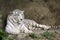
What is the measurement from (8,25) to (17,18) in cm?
42

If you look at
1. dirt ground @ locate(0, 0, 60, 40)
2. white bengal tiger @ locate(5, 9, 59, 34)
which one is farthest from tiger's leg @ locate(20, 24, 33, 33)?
dirt ground @ locate(0, 0, 60, 40)

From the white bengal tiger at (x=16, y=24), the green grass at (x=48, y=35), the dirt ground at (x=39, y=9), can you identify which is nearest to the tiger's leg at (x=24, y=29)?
the white bengal tiger at (x=16, y=24)

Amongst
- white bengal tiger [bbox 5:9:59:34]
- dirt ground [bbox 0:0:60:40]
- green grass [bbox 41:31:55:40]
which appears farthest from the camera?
dirt ground [bbox 0:0:60:40]

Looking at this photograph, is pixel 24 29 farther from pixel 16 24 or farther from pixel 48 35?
pixel 48 35

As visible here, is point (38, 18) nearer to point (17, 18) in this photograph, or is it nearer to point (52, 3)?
point (52, 3)

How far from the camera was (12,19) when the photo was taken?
614 cm

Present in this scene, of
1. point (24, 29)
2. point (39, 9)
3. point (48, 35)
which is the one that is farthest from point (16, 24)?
point (39, 9)

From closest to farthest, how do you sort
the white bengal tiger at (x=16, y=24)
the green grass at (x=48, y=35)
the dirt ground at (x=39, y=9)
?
the green grass at (x=48, y=35), the white bengal tiger at (x=16, y=24), the dirt ground at (x=39, y=9)

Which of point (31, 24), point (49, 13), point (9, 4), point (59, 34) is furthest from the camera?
point (49, 13)

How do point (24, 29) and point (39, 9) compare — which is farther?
point (39, 9)

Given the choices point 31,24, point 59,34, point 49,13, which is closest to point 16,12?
point 31,24

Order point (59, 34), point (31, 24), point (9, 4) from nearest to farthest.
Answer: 1. point (59, 34)
2. point (31, 24)
3. point (9, 4)

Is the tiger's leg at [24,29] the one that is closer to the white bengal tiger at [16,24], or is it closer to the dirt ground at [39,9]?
the white bengal tiger at [16,24]

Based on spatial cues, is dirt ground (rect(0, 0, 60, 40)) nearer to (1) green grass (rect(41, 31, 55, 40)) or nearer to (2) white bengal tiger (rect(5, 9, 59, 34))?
(2) white bengal tiger (rect(5, 9, 59, 34))
